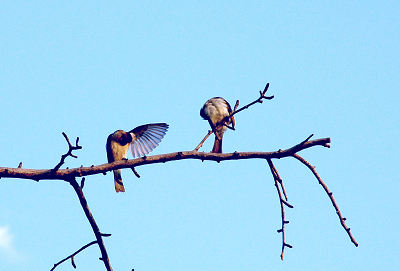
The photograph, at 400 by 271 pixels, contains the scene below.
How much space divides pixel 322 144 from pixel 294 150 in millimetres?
A: 183

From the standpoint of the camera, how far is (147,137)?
22.1ft

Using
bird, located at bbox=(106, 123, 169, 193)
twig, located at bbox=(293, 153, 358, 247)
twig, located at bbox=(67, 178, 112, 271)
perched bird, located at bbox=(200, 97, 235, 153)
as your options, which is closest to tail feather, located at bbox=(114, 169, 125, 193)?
bird, located at bbox=(106, 123, 169, 193)

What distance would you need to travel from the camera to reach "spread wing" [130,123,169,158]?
6590 millimetres

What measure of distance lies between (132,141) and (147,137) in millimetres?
274

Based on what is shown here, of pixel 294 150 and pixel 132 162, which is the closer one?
pixel 294 150

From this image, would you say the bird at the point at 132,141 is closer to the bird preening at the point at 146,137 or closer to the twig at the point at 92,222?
the bird preening at the point at 146,137

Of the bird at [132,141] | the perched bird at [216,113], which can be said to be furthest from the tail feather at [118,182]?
the perched bird at [216,113]

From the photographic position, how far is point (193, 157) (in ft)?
10.8

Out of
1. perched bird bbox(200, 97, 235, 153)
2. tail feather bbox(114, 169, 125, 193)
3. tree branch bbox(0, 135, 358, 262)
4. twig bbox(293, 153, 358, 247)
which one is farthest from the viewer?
perched bird bbox(200, 97, 235, 153)

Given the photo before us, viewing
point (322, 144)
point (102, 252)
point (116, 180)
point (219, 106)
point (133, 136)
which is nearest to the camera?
point (322, 144)

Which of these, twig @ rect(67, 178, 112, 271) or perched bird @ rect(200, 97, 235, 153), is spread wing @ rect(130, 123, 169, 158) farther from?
twig @ rect(67, 178, 112, 271)

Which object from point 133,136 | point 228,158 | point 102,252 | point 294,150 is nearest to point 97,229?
point 102,252

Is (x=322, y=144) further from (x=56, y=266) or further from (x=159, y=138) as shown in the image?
(x=159, y=138)

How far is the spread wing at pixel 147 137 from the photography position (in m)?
6.59
